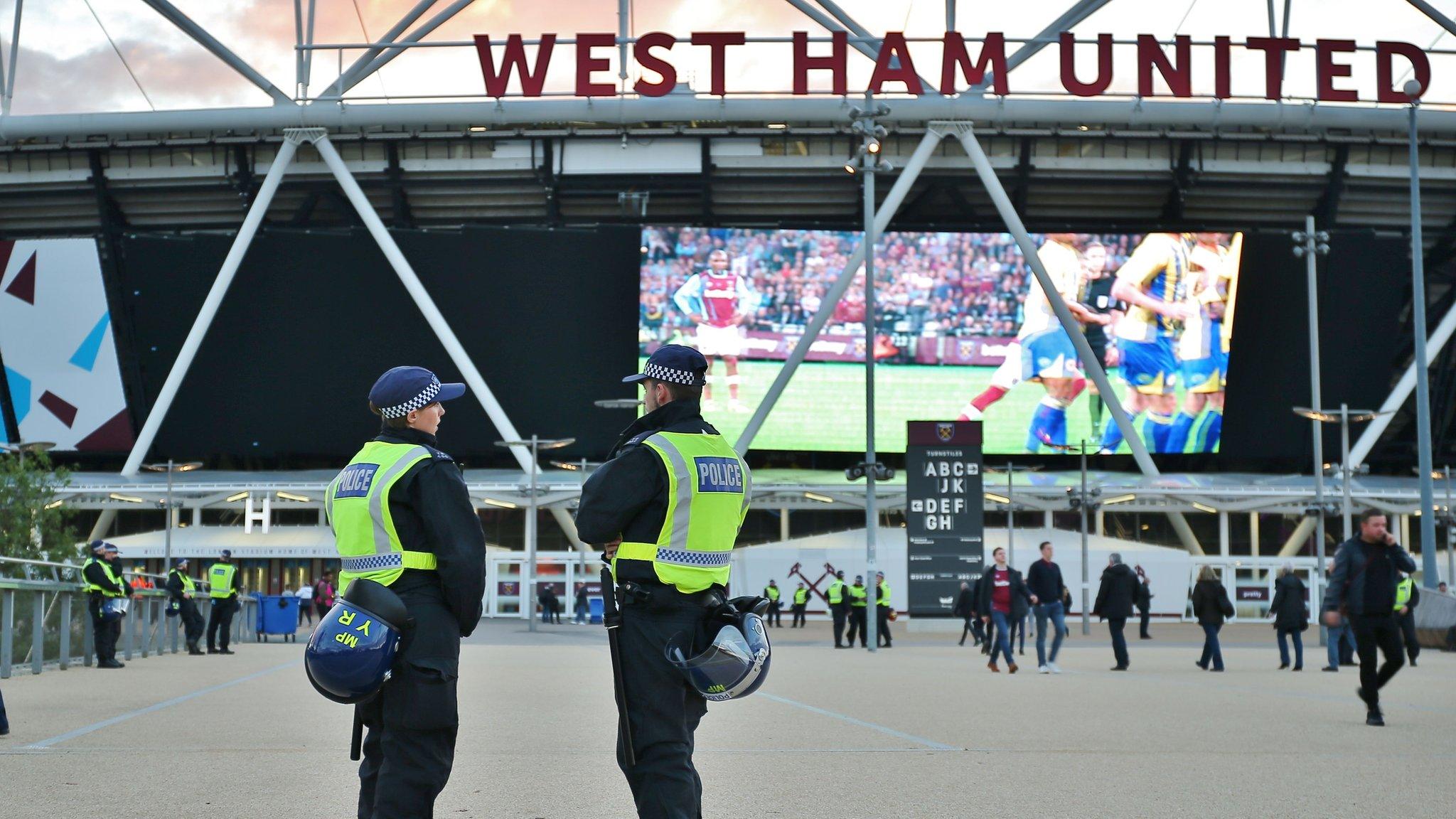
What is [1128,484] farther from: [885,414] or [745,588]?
[745,588]

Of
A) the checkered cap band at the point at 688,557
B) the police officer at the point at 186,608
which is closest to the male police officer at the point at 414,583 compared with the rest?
the checkered cap band at the point at 688,557

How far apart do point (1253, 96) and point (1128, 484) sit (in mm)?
12441

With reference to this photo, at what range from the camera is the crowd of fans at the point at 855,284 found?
48.7 m

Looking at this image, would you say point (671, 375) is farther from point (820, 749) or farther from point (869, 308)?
point (869, 308)

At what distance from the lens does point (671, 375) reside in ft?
18.5

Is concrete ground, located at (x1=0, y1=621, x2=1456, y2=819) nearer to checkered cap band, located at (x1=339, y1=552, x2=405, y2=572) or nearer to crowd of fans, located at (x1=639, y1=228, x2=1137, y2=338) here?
checkered cap band, located at (x1=339, y1=552, x2=405, y2=572)

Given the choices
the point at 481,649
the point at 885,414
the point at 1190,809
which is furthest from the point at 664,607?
the point at 885,414

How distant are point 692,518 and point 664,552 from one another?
16 cm

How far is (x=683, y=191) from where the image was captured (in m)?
49.3

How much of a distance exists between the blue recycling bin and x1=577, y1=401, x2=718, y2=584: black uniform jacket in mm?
33133

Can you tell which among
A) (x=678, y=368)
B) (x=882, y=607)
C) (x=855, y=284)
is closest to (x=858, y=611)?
(x=882, y=607)

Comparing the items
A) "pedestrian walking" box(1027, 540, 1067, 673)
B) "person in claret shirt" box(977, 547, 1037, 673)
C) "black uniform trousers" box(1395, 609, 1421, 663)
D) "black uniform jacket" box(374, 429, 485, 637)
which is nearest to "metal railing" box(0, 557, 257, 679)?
"person in claret shirt" box(977, 547, 1037, 673)

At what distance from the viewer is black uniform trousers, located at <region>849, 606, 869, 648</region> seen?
103ft

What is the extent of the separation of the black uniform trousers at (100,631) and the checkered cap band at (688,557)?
16.8 m
